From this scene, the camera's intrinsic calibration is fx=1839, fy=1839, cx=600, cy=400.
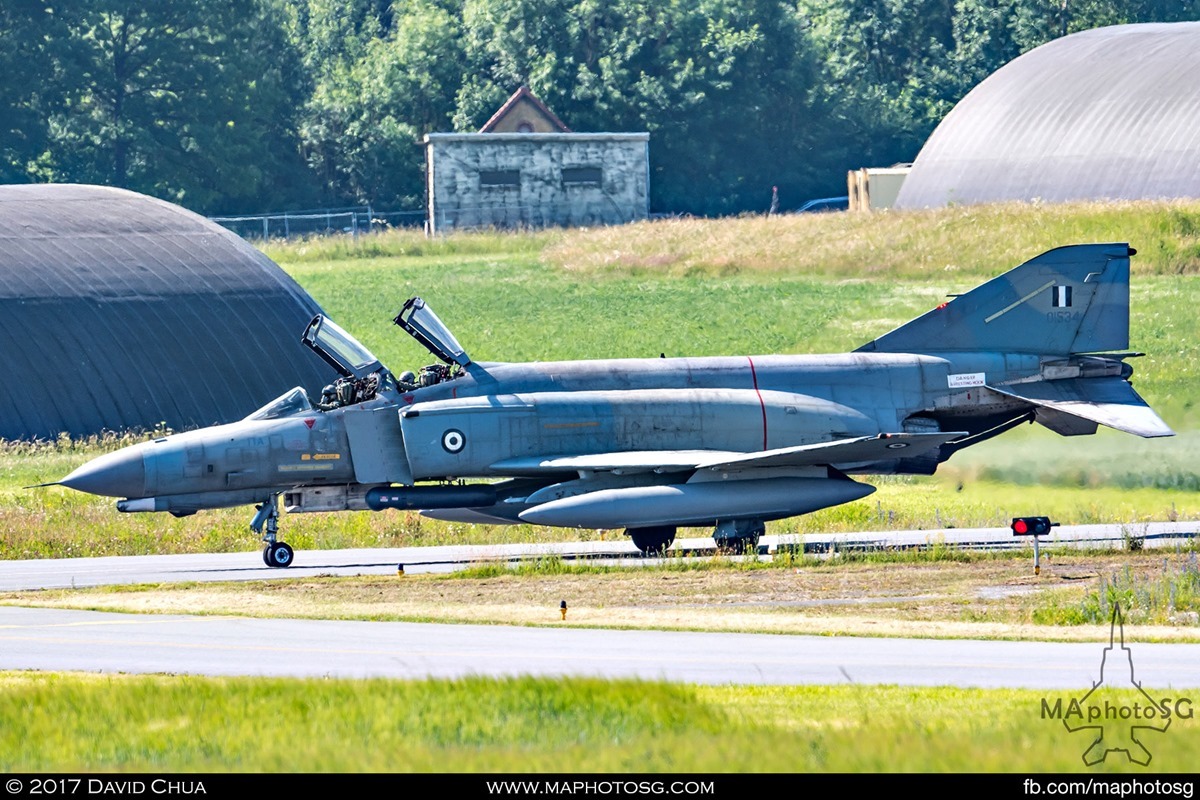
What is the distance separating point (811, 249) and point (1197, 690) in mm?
42425

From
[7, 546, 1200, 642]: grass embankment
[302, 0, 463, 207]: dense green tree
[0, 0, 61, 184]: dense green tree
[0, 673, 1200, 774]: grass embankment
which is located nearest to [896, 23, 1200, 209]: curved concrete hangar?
[302, 0, 463, 207]: dense green tree

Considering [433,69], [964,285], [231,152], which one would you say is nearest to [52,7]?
[231,152]

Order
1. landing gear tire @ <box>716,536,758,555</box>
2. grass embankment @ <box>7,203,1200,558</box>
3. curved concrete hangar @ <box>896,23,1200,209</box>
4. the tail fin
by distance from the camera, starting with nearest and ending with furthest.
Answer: landing gear tire @ <box>716,536,758,555</box>
the tail fin
grass embankment @ <box>7,203,1200,558</box>
curved concrete hangar @ <box>896,23,1200,209</box>

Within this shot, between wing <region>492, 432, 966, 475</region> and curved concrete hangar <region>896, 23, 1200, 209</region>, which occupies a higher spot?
curved concrete hangar <region>896, 23, 1200, 209</region>

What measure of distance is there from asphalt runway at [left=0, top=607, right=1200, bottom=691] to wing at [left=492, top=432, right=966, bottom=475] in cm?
609

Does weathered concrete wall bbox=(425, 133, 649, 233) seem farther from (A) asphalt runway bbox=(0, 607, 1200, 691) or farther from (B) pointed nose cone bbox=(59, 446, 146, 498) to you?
(A) asphalt runway bbox=(0, 607, 1200, 691)

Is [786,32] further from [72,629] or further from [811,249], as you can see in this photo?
[72,629]

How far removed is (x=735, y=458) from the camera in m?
23.0

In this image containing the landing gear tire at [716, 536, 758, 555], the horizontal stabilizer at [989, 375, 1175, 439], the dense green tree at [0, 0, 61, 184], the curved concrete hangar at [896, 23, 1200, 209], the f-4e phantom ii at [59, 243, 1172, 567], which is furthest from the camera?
the dense green tree at [0, 0, 61, 184]

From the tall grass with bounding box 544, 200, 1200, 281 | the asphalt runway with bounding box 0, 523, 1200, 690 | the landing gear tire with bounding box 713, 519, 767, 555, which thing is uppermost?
the tall grass with bounding box 544, 200, 1200, 281

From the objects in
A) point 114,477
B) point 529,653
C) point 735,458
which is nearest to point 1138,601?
point 735,458

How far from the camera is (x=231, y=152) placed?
268ft

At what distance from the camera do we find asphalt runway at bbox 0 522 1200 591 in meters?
22.5

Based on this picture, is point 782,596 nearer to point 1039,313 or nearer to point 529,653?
point 529,653
